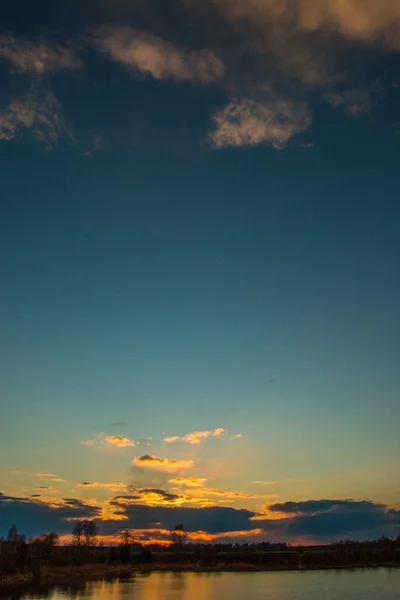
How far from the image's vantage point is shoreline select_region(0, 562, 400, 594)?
87575 millimetres

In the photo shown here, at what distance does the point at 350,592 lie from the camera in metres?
77.4

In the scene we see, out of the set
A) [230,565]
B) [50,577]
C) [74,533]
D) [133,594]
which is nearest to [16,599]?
[133,594]

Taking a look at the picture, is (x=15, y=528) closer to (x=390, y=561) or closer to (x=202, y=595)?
(x=202, y=595)

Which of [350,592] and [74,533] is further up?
[74,533]

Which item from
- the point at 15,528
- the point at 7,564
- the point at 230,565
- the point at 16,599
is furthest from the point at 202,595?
the point at 230,565

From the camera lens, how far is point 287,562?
169 meters

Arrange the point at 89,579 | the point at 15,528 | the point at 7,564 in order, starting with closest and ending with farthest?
the point at 7,564, the point at 89,579, the point at 15,528

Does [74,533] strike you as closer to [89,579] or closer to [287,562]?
[89,579]

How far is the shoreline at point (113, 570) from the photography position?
8757 cm

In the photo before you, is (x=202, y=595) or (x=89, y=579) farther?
(x=89, y=579)

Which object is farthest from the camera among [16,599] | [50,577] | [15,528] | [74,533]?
[74,533]

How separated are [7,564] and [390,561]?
136m

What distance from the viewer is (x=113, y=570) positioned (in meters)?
136

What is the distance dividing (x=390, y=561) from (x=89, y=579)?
11251 centimetres
